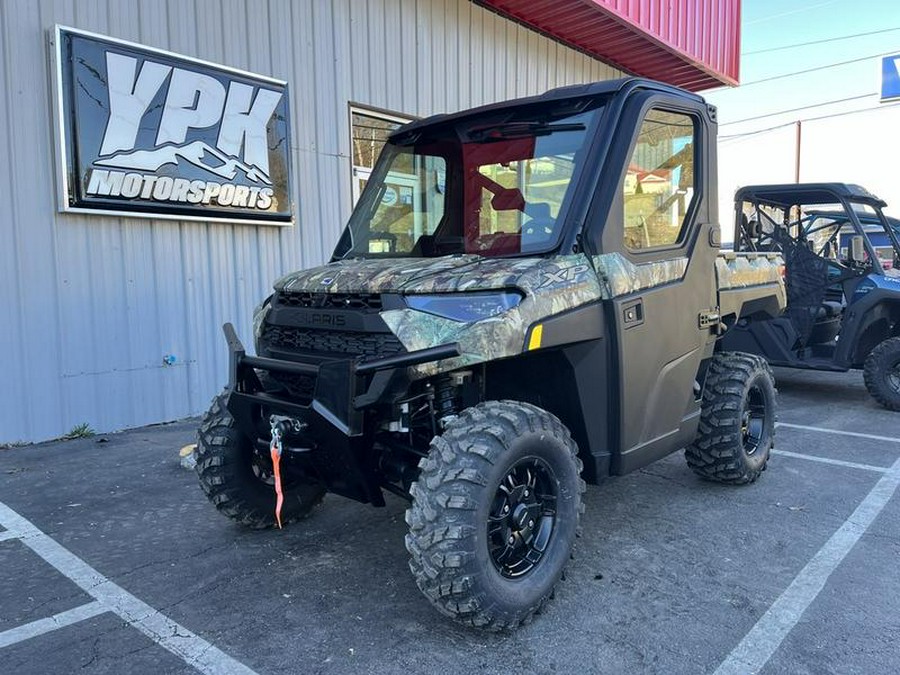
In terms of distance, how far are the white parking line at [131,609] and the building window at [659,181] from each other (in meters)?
2.66

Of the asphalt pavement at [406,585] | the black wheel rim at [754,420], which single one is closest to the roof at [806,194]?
the asphalt pavement at [406,585]

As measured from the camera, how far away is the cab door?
3.32 meters

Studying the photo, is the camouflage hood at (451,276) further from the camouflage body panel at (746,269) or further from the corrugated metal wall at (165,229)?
the corrugated metal wall at (165,229)

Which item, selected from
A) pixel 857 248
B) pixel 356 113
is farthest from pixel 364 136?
pixel 857 248

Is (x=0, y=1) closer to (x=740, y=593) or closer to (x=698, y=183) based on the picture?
(x=698, y=183)

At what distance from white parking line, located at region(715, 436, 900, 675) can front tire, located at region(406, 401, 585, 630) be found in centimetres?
81

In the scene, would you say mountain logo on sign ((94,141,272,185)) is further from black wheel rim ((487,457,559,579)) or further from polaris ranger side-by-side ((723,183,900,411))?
polaris ranger side-by-side ((723,183,900,411))

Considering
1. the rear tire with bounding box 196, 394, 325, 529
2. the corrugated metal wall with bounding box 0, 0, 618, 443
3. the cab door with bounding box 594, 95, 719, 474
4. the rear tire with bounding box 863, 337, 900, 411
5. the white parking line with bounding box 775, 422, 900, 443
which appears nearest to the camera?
the cab door with bounding box 594, 95, 719, 474

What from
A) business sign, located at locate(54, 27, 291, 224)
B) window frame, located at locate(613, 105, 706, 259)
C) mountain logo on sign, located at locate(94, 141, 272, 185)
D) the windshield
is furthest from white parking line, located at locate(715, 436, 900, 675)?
mountain logo on sign, located at locate(94, 141, 272, 185)

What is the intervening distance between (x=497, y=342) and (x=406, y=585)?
1.38 meters

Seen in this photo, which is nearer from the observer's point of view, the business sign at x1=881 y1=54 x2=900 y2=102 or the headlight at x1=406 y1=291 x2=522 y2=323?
the headlight at x1=406 y1=291 x2=522 y2=323

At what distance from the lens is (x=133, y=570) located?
11.4 feet

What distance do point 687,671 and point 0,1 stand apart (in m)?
6.68

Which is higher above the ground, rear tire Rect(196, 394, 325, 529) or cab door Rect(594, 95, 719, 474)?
cab door Rect(594, 95, 719, 474)
